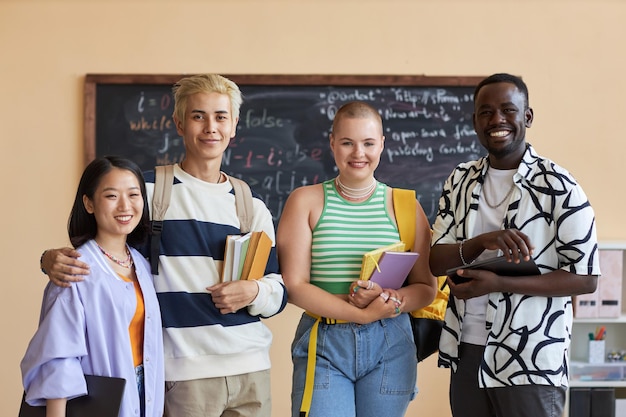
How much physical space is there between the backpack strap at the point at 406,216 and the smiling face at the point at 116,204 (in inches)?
29.2

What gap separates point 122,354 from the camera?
173 centimetres

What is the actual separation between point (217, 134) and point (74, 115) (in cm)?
191

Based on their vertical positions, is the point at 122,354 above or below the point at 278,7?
below

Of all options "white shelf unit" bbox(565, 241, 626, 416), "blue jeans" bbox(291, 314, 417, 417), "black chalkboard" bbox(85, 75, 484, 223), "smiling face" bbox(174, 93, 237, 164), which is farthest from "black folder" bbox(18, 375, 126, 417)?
"white shelf unit" bbox(565, 241, 626, 416)

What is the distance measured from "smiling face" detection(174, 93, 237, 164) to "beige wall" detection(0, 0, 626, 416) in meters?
1.67

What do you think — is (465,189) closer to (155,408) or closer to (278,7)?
(155,408)

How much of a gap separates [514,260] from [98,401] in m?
1.07

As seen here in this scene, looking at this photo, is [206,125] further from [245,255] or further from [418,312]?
[418,312]

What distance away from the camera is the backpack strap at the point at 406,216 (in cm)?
208

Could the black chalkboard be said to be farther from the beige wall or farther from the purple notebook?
the purple notebook

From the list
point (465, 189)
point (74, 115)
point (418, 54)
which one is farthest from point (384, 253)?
point (74, 115)

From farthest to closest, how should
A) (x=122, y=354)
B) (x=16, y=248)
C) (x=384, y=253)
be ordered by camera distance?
(x=16, y=248), (x=384, y=253), (x=122, y=354)

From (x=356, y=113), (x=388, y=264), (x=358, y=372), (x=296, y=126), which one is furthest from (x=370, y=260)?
(x=296, y=126)

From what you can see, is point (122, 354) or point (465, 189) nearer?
point (122, 354)
